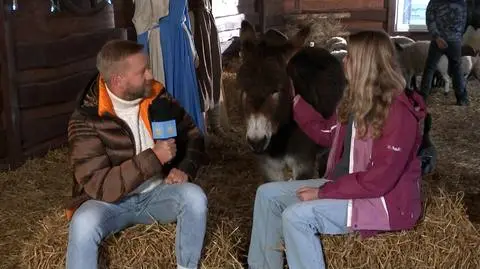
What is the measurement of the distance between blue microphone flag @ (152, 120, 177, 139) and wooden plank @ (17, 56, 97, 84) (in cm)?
355

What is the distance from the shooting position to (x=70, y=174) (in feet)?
19.6

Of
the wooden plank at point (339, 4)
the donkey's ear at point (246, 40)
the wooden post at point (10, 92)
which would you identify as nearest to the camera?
the donkey's ear at point (246, 40)

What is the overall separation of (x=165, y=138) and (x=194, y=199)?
0.35m

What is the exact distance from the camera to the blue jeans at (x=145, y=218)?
2961 millimetres

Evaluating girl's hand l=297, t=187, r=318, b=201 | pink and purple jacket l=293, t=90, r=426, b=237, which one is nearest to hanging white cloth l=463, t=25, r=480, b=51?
pink and purple jacket l=293, t=90, r=426, b=237

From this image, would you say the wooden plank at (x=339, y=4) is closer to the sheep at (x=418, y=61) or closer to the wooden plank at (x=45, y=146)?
the sheep at (x=418, y=61)

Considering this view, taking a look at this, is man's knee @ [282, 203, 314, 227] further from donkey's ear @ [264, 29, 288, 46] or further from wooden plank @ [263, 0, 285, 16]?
wooden plank @ [263, 0, 285, 16]

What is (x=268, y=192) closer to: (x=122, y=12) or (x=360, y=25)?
(x=122, y=12)

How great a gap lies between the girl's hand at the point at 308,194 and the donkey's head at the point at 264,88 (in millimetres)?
731

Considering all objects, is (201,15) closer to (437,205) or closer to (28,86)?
(28,86)

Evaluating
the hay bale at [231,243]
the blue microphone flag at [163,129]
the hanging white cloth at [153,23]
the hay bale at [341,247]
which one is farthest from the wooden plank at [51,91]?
the blue microphone flag at [163,129]

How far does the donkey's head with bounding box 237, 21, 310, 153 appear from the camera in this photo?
12.9 ft

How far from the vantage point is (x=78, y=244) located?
9.66 ft

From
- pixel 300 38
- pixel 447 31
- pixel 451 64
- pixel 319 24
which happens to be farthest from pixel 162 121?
pixel 319 24
